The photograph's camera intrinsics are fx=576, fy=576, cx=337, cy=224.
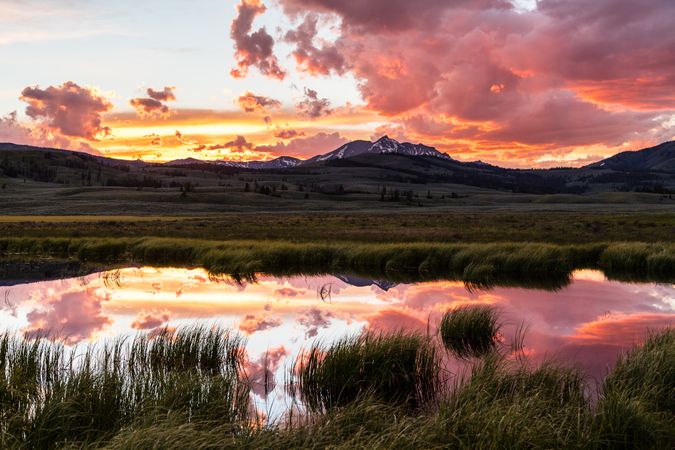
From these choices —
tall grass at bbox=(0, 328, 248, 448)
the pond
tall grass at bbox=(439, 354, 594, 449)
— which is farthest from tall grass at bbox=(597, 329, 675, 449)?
tall grass at bbox=(0, 328, 248, 448)

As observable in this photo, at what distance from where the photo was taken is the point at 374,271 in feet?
114

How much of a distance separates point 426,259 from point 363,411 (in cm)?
2649

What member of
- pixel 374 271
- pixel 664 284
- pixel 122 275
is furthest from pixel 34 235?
pixel 664 284

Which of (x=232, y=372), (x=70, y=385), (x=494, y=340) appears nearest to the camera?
(x=70, y=385)

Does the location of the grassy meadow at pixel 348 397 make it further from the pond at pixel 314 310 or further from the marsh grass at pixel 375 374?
the pond at pixel 314 310

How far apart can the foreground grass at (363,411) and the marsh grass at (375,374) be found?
0.05 m

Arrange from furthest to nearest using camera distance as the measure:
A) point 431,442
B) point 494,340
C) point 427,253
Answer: point 427,253 < point 494,340 < point 431,442

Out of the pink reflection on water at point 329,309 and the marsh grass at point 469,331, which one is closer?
the marsh grass at point 469,331

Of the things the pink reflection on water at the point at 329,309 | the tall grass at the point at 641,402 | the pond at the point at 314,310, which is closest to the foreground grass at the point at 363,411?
the tall grass at the point at 641,402

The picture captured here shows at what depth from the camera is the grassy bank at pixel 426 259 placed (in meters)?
32.2

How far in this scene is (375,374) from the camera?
12664 mm

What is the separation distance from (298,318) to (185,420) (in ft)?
40.6

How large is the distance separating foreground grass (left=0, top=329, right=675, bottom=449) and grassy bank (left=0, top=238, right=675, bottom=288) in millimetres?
18875

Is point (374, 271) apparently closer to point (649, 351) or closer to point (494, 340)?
point (494, 340)
